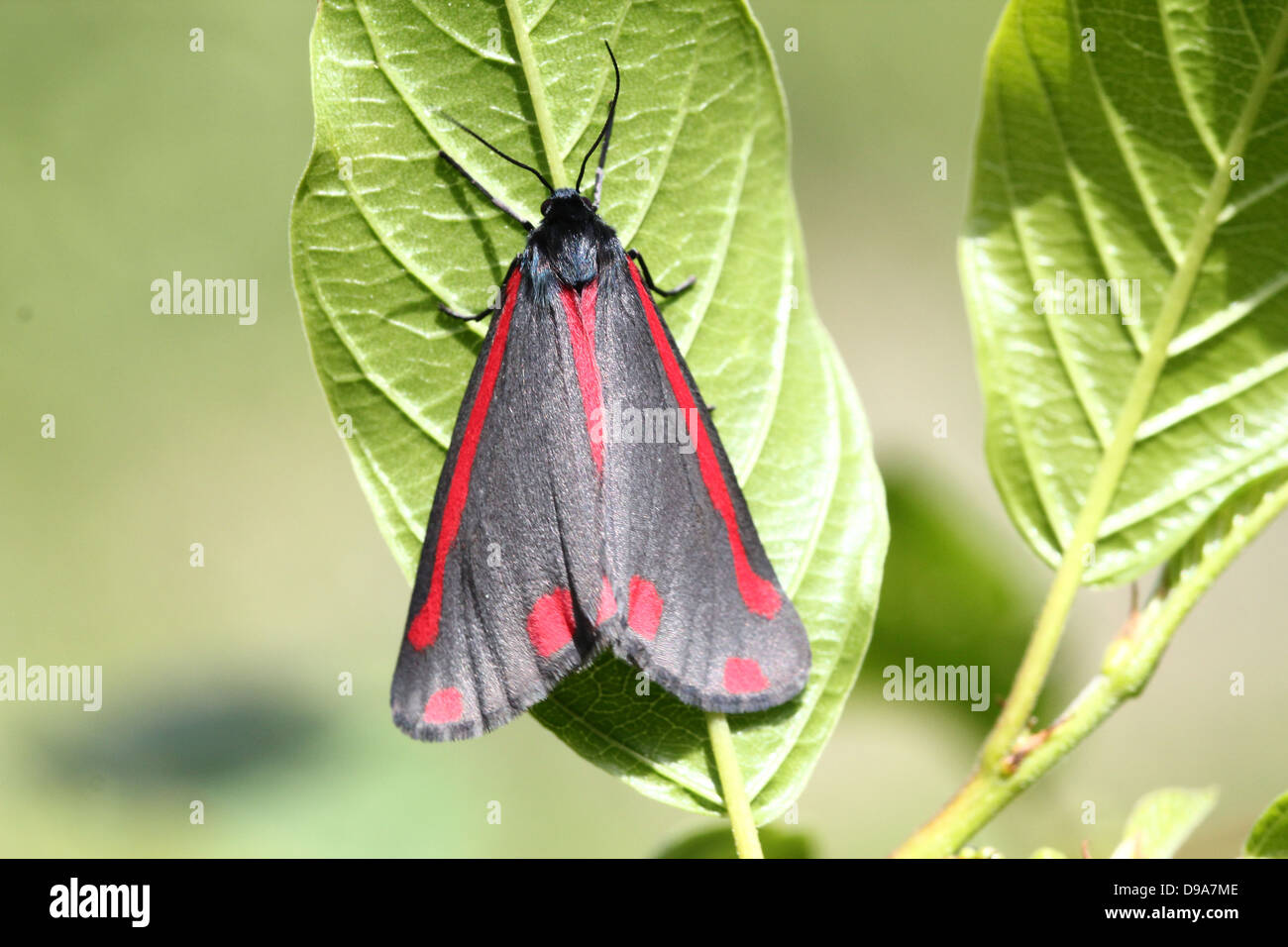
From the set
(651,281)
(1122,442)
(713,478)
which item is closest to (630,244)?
(651,281)

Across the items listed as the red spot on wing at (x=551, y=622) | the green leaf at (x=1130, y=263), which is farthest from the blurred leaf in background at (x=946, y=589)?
the red spot on wing at (x=551, y=622)

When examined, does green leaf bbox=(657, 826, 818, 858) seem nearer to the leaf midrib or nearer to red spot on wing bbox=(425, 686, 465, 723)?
red spot on wing bbox=(425, 686, 465, 723)

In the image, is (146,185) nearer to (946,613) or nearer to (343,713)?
(343,713)

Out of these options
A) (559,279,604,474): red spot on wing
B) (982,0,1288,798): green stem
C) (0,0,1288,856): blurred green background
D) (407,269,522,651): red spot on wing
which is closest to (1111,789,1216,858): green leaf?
(982,0,1288,798): green stem

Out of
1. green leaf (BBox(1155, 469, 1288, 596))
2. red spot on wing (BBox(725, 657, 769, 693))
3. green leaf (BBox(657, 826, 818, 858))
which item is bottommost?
green leaf (BBox(657, 826, 818, 858))

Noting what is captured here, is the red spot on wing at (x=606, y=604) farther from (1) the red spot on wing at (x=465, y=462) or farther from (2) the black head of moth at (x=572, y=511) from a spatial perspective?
(1) the red spot on wing at (x=465, y=462)

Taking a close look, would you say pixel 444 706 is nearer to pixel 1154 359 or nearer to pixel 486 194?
pixel 486 194
